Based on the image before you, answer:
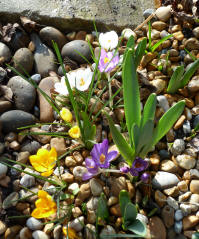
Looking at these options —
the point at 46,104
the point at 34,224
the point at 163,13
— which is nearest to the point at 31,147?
the point at 46,104

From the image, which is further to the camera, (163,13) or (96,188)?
(163,13)

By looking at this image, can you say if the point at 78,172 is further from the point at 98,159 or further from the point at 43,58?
the point at 43,58

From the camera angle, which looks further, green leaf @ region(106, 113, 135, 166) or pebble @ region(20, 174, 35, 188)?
pebble @ region(20, 174, 35, 188)

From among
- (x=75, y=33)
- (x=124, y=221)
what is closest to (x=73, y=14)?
(x=75, y=33)

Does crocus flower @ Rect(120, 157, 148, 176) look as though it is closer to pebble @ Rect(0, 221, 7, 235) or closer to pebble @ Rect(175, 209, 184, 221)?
pebble @ Rect(175, 209, 184, 221)

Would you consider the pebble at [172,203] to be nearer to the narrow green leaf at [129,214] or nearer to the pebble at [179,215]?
the pebble at [179,215]

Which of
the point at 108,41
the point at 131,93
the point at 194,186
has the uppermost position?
the point at 108,41

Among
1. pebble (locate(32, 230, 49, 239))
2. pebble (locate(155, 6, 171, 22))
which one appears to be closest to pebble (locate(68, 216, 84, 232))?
pebble (locate(32, 230, 49, 239))
